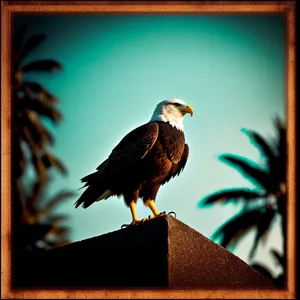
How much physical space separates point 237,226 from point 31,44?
8.35m

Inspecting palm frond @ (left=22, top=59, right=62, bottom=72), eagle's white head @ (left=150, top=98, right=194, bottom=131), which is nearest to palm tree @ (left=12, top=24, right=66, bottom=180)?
palm frond @ (left=22, top=59, right=62, bottom=72)

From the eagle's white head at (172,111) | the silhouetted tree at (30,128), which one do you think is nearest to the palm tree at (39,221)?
the silhouetted tree at (30,128)

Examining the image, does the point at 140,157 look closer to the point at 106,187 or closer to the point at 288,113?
the point at 106,187

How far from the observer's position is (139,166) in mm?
9234

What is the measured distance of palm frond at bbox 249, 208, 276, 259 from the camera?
822 inches

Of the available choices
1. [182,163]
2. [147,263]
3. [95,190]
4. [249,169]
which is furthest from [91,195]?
[249,169]

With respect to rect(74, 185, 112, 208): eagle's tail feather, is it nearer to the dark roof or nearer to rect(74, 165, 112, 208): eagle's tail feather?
rect(74, 165, 112, 208): eagle's tail feather

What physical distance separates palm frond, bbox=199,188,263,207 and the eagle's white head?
9.86 metres

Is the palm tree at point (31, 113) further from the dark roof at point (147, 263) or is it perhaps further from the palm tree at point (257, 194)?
the dark roof at point (147, 263)

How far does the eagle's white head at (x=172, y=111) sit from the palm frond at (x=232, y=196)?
388 inches

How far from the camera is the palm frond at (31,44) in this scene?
22.5 metres

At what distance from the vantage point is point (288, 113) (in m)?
7.79

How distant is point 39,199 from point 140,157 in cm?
1904

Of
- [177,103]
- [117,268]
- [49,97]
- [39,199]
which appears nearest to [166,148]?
[177,103]
